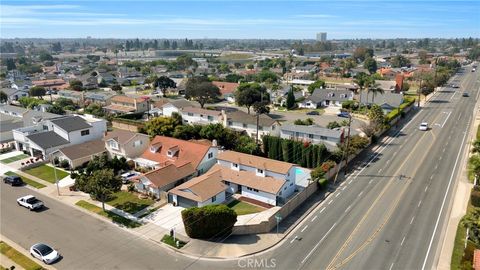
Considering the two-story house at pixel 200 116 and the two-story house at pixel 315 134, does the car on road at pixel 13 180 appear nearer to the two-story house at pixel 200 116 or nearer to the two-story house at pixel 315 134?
the two-story house at pixel 200 116

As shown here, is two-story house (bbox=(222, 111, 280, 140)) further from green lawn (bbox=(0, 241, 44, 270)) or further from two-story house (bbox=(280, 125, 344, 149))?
green lawn (bbox=(0, 241, 44, 270))

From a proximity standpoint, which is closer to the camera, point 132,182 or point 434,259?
point 434,259

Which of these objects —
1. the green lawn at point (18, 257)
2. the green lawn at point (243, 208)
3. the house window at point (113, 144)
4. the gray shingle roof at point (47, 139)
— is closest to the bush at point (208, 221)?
the green lawn at point (243, 208)

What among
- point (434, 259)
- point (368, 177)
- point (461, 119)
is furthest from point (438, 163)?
point (461, 119)

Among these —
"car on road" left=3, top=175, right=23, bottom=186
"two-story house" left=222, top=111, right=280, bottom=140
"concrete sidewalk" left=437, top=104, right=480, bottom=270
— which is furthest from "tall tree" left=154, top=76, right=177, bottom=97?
"concrete sidewalk" left=437, top=104, right=480, bottom=270

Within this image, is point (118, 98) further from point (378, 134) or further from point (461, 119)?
point (461, 119)

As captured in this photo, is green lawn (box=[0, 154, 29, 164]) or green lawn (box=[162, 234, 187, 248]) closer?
green lawn (box=[162, 234, 187, 248])

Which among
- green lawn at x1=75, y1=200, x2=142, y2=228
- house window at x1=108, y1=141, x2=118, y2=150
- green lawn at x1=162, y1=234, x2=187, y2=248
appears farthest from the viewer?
house window at x1=108, y1=141, x2=118, y2=150
